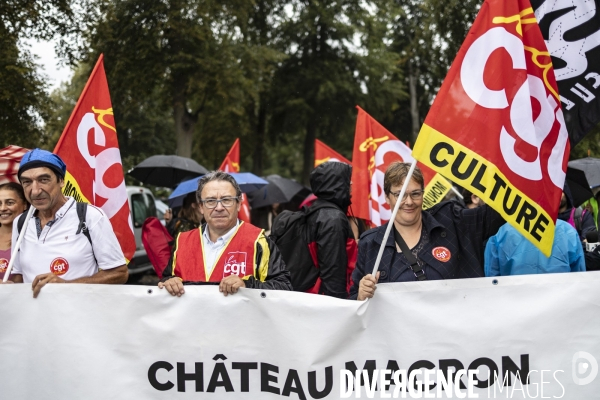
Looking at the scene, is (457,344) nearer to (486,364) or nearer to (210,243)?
(486,364)

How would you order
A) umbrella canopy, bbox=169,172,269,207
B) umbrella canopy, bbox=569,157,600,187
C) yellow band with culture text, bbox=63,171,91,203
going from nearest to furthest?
yellow band with culture text, bbox=63,171,91,203
umbrella canopy, bbox=569,157,600,187
umbrella canopy, bbox=169,172,269,207

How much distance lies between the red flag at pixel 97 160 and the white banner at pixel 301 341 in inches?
54.7

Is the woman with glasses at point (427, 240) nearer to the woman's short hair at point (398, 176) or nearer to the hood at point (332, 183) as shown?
the woman's short hair at point (398, 176)

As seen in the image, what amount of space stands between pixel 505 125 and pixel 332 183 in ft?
5.61

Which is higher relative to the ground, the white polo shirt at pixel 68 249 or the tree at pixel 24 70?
the tree at pixel 24 70

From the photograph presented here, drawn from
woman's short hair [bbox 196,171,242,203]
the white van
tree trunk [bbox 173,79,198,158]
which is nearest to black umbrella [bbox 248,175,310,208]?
the white van

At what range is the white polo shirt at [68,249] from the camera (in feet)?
13.5

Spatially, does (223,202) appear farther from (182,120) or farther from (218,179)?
(182,120)

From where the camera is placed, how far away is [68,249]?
13.5 ft

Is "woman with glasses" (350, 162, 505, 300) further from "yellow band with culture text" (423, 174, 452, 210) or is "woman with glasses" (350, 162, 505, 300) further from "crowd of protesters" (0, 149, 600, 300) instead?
"yellow band with culture text" (423, 174, 452, 210)

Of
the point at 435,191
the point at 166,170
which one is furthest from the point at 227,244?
the point at 166,170

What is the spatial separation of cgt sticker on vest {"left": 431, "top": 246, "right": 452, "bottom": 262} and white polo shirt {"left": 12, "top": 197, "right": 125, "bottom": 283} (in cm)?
175

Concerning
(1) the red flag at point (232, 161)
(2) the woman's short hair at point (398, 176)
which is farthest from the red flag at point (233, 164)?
(2) the woman's short hair at point (398, 176)

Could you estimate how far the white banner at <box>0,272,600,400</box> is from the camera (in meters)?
3.71
